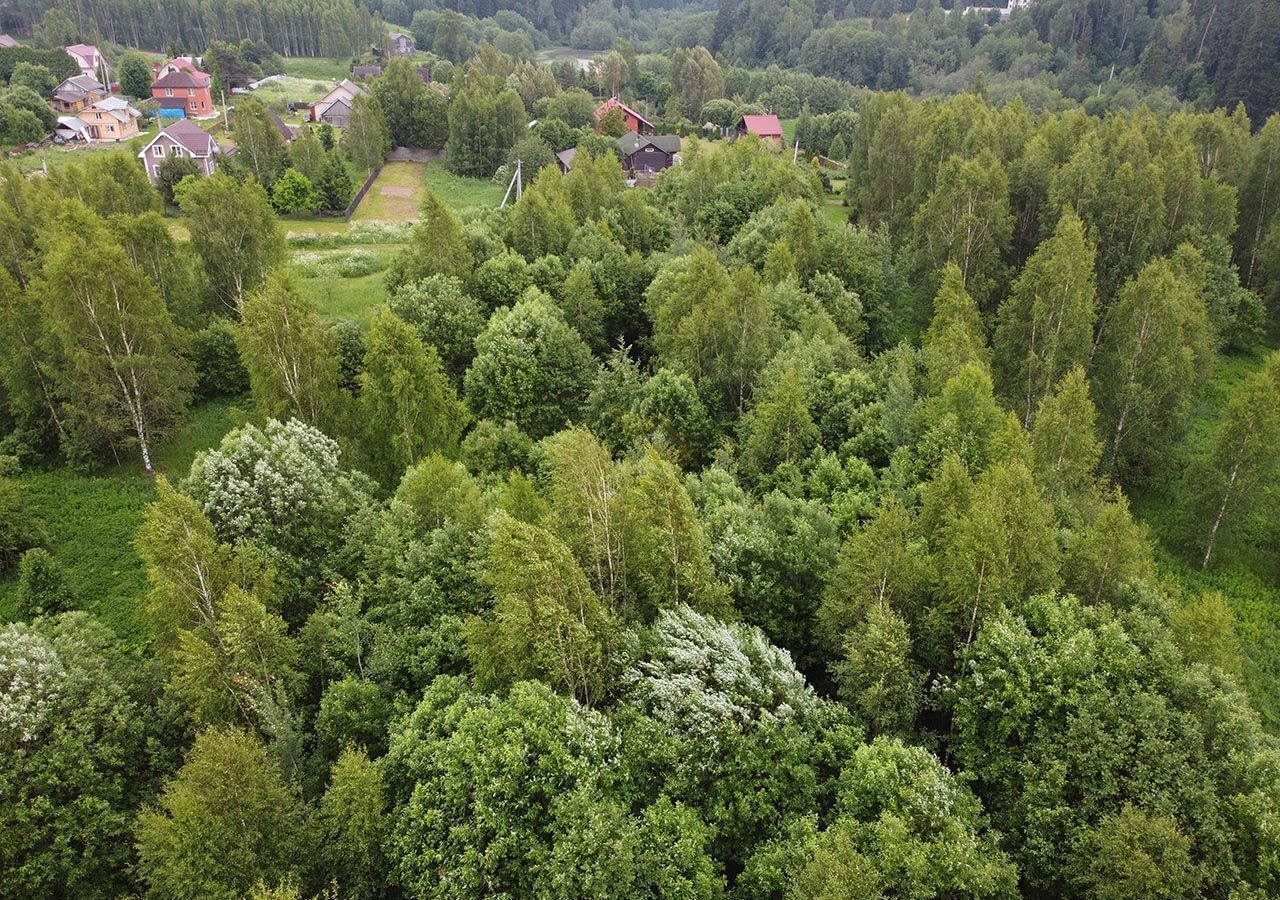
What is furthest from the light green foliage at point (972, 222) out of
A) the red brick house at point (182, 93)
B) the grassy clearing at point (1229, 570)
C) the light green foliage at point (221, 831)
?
the red brick house at point (182, 93)

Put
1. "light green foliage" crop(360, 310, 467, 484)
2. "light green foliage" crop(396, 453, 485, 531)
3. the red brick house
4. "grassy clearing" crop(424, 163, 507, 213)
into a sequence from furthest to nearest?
the red brick house, "grassy clearing" crop(424, 163, 507, 213), "light green foliage" crop(360, 310, 467, 484), "light green foliage" crop(396, 453, 485, 531)

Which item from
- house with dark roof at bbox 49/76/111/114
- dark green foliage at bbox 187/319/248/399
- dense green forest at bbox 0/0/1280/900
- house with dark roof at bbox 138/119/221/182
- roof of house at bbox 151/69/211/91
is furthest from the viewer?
roof of house at bbox 151/69/211/91

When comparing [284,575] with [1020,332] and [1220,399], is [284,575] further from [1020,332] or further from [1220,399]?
[1220,399]

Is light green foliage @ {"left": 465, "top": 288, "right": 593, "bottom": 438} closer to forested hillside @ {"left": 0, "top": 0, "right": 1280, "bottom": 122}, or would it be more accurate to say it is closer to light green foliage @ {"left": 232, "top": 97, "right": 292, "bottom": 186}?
light green foliage @ {"left": 232, "top": 97, "right": 292, "bottom": 186}

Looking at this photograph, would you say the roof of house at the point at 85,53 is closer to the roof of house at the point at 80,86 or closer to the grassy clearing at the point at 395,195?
the roof of house at the point at 80,86

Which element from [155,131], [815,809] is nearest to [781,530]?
[815,809]

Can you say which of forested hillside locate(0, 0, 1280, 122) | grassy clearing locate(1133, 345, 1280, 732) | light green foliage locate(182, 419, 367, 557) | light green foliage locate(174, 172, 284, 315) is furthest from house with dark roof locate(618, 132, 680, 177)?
light green foliage locate(182, 419, 367, 557)
